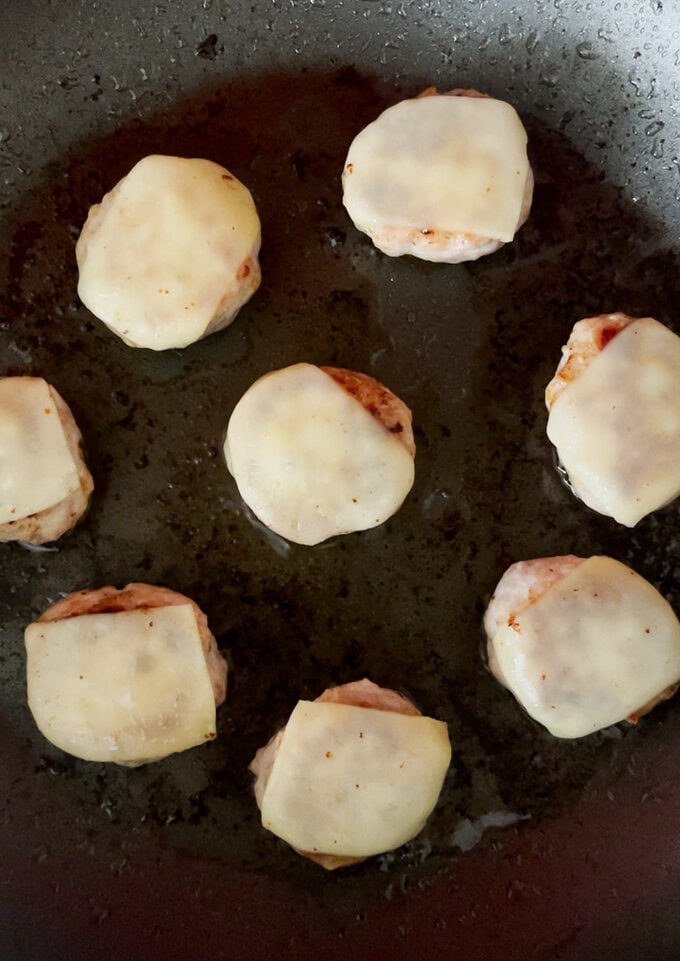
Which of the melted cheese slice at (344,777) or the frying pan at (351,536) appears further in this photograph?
the frying pan at (351,536)

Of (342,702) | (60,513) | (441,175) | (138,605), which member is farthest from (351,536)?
(441,175)

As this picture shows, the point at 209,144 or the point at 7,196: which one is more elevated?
the point at 209,144

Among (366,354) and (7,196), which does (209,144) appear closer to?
(7,196)

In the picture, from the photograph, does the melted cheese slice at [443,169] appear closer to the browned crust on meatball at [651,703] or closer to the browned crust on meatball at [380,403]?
the browned crust on meatball at [380,403]

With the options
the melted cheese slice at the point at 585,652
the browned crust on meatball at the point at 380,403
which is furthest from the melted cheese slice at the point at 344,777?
the browned crust on meatball at the point at 380,403

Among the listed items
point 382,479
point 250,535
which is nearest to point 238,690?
point 250,535

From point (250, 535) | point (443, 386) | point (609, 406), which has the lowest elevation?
point (250, 535)

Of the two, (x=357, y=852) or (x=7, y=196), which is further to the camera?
(x=7, y=196)
